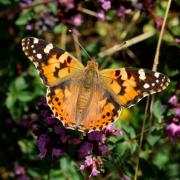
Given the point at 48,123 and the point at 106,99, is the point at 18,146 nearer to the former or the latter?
the point at 48,123

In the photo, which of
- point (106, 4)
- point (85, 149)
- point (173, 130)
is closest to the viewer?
point (85, 149)

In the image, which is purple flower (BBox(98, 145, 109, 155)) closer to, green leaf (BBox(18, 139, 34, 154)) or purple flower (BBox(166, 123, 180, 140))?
purple flower (BBox(166, 123, 180, 140))

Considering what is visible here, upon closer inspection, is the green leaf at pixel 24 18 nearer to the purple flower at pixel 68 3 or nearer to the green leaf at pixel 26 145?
the purple flower at pixel 68 3

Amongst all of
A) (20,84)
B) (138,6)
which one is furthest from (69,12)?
(20,84)

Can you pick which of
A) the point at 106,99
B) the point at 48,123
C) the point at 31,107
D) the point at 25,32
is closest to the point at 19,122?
the point at 31,107

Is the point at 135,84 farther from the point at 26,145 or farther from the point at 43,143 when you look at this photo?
the point at 26,145
